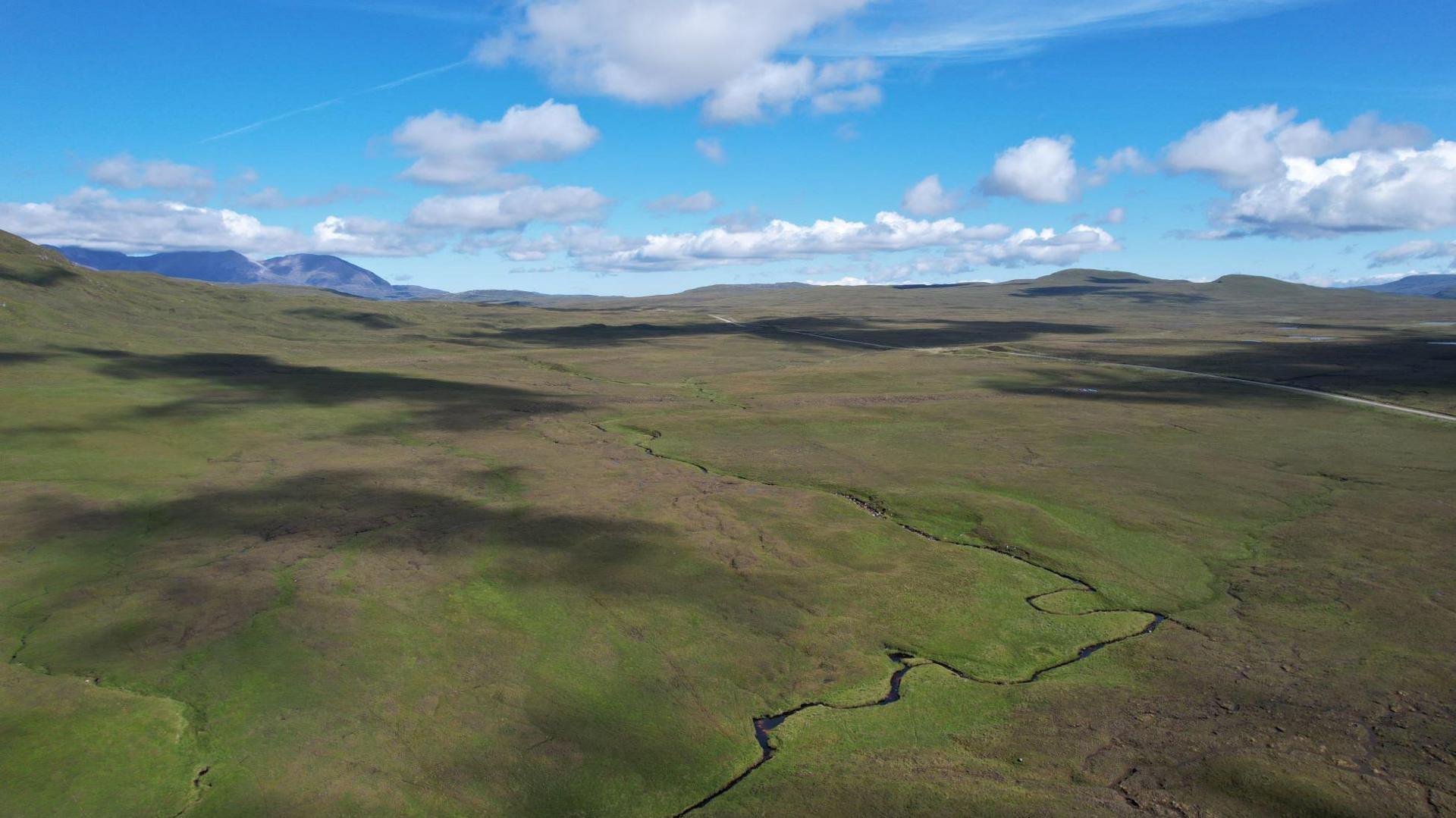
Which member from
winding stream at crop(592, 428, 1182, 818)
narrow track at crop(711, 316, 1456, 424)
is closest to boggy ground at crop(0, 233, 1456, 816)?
winding stream at crop(592, 428, 1182, 818)

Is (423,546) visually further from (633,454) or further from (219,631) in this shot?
(633,454)

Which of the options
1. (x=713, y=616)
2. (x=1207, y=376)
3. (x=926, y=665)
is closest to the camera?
(x=926, y=665)

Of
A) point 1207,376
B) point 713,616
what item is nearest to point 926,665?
point 713,616

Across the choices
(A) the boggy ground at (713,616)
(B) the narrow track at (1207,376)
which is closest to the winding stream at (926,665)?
(A) the boggy ground at (713,616)

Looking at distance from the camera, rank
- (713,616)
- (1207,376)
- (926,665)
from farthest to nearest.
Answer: (1207,376) < (713,616) < (926,665)

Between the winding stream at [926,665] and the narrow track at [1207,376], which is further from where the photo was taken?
the narrow track at [1207,376]

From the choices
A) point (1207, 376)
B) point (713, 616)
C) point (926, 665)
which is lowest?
point (926, 665)

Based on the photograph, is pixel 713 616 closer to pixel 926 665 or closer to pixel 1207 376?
pixel 926 665

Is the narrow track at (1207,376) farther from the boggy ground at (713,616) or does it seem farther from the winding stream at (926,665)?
the winding stream at (926,665)

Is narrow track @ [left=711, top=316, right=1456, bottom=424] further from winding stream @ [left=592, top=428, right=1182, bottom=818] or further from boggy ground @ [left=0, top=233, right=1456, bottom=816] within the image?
winding stream @ [left=592, top=428, right=1182, bottom=818]
